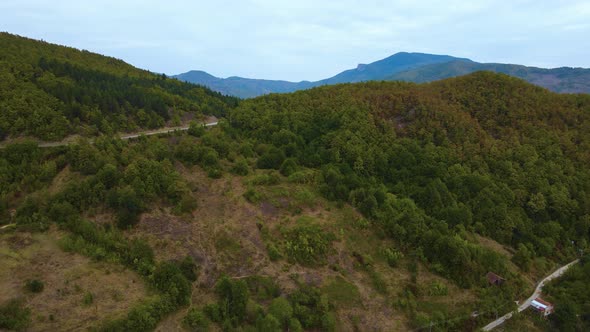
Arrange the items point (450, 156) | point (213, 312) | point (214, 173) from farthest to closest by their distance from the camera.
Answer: point (450, 156) → point (214, 173) → point (213, 312)

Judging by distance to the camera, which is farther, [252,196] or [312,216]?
[252,196]

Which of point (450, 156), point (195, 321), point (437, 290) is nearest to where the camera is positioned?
point (195, 321)

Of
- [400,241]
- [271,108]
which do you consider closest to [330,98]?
[271,108]

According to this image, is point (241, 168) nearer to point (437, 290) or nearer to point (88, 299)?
point (88, 299)

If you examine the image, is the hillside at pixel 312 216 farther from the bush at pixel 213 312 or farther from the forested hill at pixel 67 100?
the forested hill at pixel 67 100

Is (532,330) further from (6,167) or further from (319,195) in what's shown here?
(6,167)

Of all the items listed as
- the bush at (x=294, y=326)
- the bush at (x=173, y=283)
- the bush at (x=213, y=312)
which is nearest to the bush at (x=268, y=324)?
the bush at (x=294, y=326)

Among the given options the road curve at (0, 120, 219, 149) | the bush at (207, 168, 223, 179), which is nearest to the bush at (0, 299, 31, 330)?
the road curve at (0, 120, 219, 149)

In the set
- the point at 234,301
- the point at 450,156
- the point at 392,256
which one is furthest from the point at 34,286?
the point at 450,156
